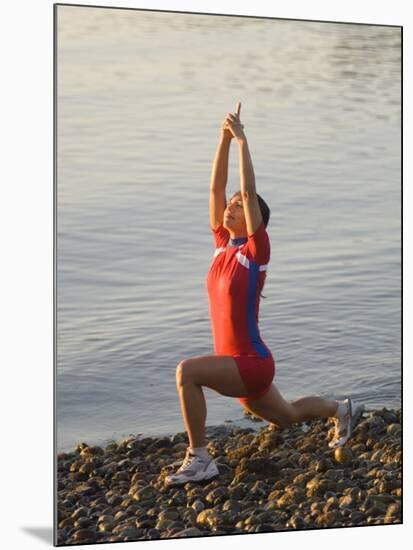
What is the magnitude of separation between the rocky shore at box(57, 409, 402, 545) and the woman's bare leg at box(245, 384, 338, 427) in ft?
0.28

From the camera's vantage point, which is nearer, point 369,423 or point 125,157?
point 125,157

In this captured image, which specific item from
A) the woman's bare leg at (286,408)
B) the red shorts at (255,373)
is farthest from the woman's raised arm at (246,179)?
the woman's bare leg at (286,408)

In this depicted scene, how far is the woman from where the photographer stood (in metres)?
8.16

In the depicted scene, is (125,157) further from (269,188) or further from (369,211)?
(369,211)

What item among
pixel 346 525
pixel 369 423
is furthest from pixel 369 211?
pixel 346 525

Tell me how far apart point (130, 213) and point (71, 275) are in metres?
0.46

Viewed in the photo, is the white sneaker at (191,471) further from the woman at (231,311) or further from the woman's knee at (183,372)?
the woman's knee at (183,372)

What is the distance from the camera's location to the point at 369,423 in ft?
28.5

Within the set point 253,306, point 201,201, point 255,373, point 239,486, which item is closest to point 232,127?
point 201,201

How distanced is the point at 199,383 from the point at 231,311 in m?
0.42

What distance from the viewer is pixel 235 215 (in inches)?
323

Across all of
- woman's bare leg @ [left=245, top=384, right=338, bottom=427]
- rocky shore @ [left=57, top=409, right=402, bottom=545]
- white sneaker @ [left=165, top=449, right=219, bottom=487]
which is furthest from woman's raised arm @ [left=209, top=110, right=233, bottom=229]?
white sneaker @ [left=165, top=449, right=219, bottom=487]

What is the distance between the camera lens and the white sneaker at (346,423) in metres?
8.59

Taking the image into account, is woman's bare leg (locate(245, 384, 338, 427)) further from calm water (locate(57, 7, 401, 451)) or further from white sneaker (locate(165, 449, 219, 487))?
white sneaker (locate(165, 449, 219, 487))
